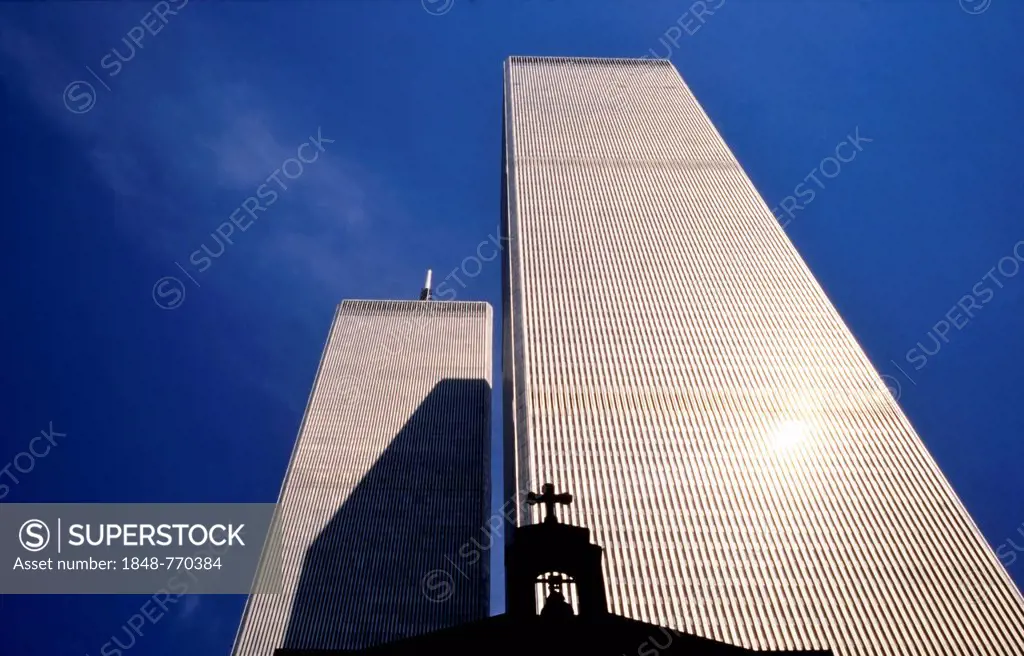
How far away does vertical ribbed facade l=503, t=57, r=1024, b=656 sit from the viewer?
153ft

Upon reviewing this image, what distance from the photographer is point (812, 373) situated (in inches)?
2584

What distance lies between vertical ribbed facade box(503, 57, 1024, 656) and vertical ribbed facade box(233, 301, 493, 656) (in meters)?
27.8

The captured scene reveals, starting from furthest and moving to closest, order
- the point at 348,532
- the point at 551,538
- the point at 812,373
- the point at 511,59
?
the point at 511,59 < the point at 348,532 < the point at 812,373 < the point at 551,538

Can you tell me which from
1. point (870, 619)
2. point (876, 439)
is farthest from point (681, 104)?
point (870, 619)

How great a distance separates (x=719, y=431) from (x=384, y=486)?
176ft

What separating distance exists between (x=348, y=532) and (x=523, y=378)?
139 feet

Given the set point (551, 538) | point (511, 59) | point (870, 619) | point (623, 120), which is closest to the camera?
point (551, 538)

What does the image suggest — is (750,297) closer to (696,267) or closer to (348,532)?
(696,267)

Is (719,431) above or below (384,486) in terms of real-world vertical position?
below

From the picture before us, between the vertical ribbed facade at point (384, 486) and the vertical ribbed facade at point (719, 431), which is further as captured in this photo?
the vertical ribbed facade at point (384, 486)

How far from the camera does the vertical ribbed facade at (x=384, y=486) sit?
77750mm

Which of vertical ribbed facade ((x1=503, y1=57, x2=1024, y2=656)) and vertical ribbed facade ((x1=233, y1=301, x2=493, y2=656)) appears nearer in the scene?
vertical ribbed facade ((x1=503, y1=57, x2=1024, y2=656))

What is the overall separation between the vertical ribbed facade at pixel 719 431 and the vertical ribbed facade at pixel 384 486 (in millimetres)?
27793

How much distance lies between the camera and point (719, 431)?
5831 cm
